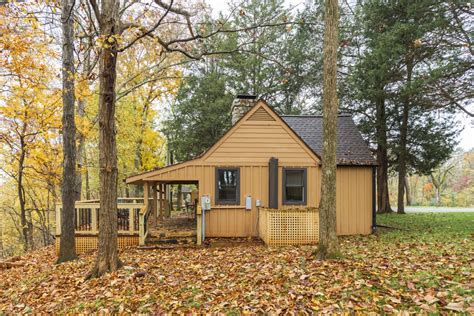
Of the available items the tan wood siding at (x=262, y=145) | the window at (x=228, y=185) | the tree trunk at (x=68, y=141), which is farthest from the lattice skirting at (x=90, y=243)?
the tan wood siding at (x=262, y=145)

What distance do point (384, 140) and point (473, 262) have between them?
14.0 meters

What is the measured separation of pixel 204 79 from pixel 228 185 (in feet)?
44.6

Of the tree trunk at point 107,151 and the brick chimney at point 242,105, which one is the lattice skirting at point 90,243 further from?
the brick chimney at point 242,105

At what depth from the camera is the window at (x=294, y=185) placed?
37.5 ft

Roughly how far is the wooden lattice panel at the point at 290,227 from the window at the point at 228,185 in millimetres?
1849

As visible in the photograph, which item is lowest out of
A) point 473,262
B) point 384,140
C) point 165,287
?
point 165,287

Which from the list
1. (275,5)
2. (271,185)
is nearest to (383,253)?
(271,185)

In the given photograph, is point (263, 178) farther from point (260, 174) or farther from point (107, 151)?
point (107, 151)

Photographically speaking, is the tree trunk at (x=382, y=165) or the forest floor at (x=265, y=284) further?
the tree trunk at (x=382, y=165)

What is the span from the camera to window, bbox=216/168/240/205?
Answer: 36.8ft

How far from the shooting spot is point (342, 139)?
41.8 ft

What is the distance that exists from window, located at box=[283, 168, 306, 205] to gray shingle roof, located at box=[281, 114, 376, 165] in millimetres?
1238

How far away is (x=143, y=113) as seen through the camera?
21.9m

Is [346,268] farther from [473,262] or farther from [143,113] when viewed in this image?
[143,113]
